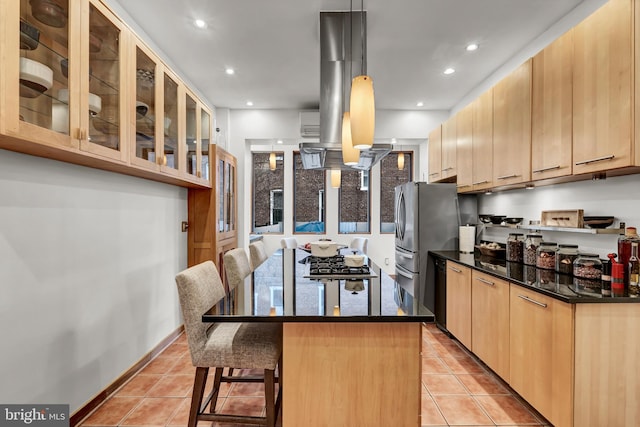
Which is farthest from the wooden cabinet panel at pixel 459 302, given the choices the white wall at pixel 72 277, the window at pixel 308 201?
the window at pixel 308 201

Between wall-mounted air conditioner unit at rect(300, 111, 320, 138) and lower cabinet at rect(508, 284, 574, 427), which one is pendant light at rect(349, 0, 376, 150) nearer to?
lower cabinet at rect(508, 284, 574, 427)

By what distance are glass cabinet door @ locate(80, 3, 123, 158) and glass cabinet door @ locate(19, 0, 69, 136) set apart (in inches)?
4.9

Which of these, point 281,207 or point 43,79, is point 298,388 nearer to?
point 43,79

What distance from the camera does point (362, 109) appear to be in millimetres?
1648

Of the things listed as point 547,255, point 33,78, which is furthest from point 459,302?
point 33,78

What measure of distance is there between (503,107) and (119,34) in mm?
2897

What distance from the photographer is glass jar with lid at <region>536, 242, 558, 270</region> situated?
2.44 meters

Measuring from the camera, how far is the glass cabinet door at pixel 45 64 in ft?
4.21

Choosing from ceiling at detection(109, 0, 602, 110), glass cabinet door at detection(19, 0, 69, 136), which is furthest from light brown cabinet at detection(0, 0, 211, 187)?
ceiling at detection(109, 0, 602, 110)

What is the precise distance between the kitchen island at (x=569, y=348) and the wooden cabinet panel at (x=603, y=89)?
760mm

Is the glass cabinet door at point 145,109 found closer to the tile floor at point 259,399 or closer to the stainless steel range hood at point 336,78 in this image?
the stainless steel range hood at point 336,78

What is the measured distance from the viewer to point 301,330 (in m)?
1.42

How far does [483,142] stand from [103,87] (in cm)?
307

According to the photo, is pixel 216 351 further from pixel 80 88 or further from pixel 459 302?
pixel 459 302
